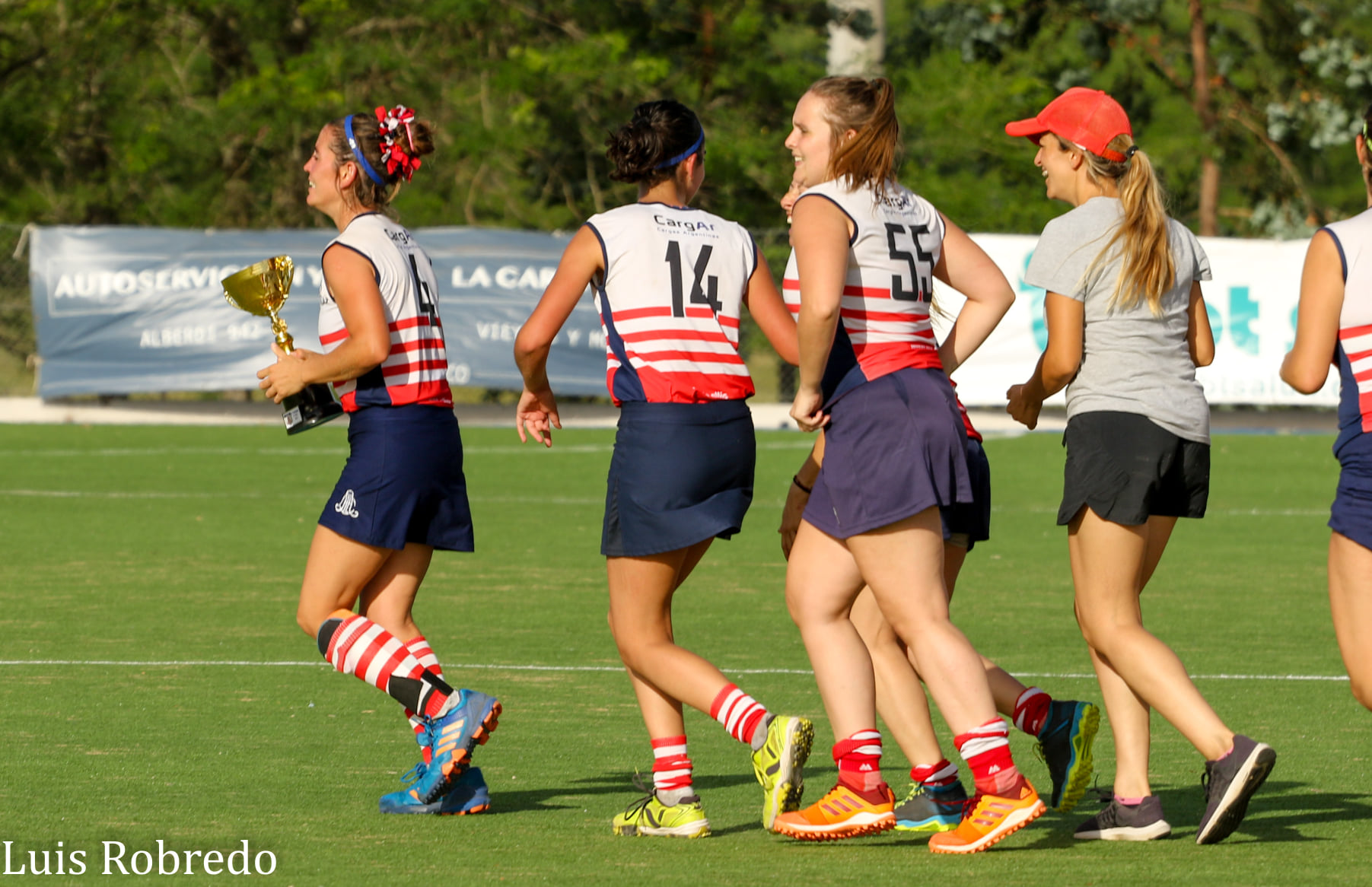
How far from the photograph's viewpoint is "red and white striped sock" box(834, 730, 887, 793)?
202 inches

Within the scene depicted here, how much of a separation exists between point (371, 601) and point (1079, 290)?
2275 mm

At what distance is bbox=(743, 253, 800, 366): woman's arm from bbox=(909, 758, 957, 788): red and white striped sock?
115cm

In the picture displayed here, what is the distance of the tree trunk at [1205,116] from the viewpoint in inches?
1359

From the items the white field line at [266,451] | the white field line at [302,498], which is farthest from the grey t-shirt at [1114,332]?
the white field line at [266,451]

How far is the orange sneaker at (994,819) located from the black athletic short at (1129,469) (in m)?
0.75

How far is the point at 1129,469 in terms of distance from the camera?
511 centimetres

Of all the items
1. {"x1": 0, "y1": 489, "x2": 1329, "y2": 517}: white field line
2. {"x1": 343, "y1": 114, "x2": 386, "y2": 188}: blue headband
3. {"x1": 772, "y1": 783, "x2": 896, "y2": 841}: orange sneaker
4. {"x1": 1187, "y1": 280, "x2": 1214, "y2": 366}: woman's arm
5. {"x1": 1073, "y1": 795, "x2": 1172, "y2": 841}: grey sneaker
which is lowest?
{"x1": 0, "y1": 489, "x2": 1329, "y2": 517}: white field line

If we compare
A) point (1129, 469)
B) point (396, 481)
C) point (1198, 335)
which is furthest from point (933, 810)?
point (396, 481)

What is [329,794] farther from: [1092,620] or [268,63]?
[268,63]

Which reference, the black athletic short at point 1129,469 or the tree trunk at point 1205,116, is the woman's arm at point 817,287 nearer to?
the black athletic short at point 1129,469

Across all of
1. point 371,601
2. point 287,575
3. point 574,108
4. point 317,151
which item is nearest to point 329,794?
point 371,601

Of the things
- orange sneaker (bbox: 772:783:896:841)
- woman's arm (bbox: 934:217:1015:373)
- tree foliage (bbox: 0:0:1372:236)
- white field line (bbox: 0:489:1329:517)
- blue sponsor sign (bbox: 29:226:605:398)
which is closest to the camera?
orange sneaker (bbox: 772:783:896:841)

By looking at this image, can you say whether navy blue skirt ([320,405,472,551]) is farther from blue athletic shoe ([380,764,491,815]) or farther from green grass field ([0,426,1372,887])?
green grass field ([0,426,1372,887])

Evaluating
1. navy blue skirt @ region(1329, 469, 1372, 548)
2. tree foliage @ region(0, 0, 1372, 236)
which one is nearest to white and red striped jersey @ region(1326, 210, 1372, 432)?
navy blue skirt @ region(1329, 469, 1372, 548)
